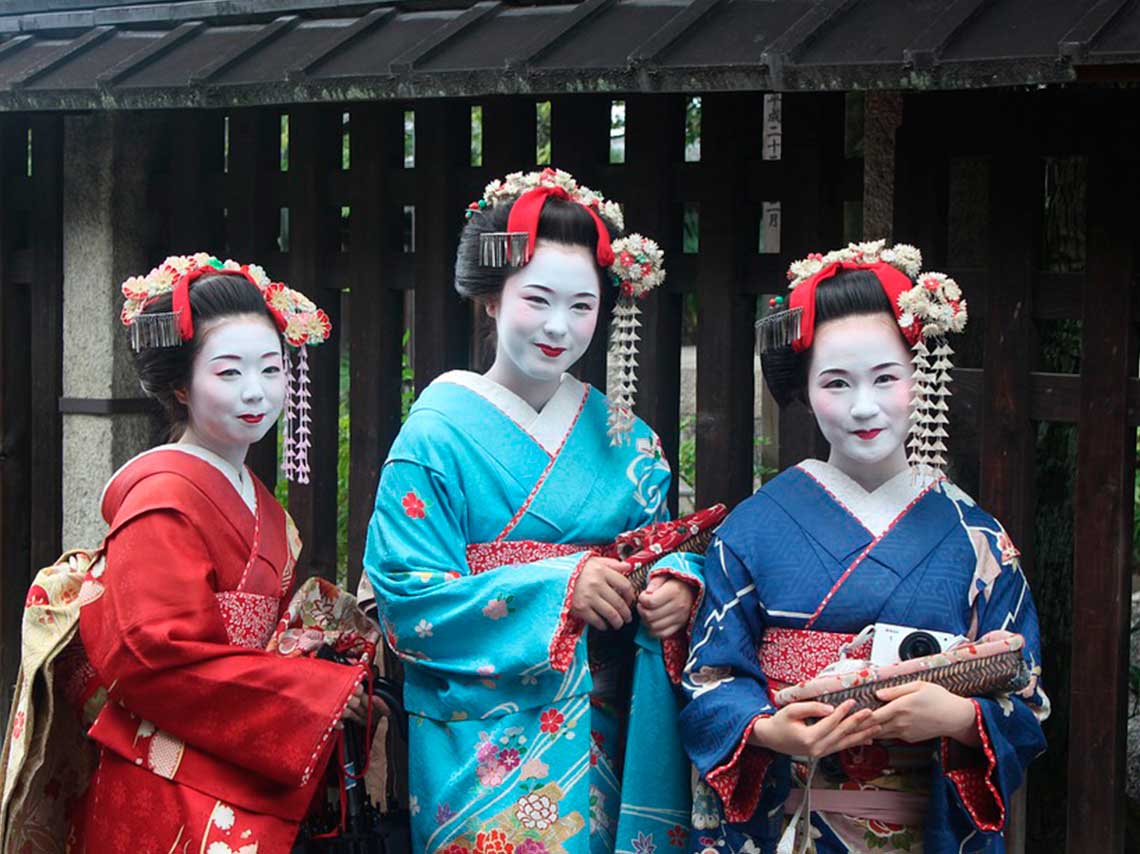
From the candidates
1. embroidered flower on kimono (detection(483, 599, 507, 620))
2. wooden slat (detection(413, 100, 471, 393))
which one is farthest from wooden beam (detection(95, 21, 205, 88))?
embroidered flower on kimono (detection(483, 599, 507, 620))

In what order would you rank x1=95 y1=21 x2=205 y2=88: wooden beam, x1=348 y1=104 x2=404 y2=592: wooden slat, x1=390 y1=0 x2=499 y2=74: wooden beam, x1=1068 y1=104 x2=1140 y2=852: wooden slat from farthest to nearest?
x1=348 y1=104 x2=404 y2=592: wooden slat < x1=95 y1=21 x2=205 y2=88: wooden beam < x1=390 y1=0 x2=499 y2=74: wooden beam < x1=1068 y1=104 x2=1140 y2=852: wooden slat

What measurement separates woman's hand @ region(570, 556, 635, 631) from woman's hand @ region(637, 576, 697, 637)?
1.9 inches

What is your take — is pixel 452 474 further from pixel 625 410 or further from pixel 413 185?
pixel 413 185

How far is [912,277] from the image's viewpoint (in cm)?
367

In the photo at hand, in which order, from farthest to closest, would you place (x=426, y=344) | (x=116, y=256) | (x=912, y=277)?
(x=116, y=256), (x=426, y=344), (x=912, y=277)

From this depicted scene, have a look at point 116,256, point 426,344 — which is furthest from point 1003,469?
point 116,256

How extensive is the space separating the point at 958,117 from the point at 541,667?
178 cm

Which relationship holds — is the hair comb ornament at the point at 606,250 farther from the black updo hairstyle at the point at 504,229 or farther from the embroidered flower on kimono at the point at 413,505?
the embroidered flower on kimono at the point at 413,505

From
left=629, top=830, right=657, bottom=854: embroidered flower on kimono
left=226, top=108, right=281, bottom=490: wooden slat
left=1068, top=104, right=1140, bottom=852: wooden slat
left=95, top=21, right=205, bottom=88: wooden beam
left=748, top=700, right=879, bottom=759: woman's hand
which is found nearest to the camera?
left=748, top=700, right=879, bottom=759: woman's hand

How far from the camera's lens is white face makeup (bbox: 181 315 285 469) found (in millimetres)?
3936

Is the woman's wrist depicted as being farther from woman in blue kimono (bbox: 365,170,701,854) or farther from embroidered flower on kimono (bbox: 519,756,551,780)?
embroidered flower on kimono (bbox: 519,756,551,780)

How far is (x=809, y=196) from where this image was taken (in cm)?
446

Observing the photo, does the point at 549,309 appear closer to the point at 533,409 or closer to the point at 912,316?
the point at 533,409

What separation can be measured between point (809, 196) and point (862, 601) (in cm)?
141
